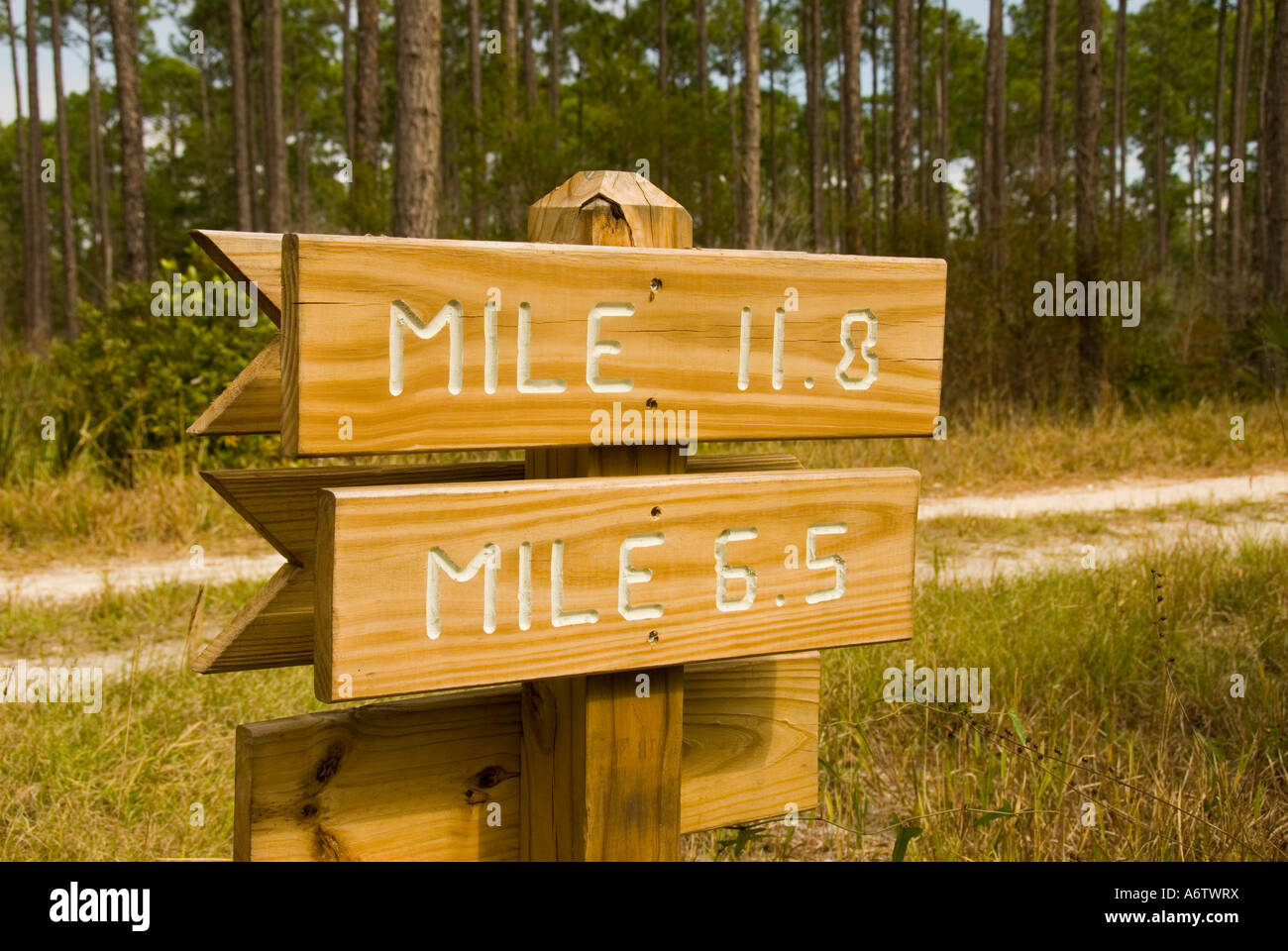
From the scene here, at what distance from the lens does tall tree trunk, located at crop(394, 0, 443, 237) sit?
8.93 meters

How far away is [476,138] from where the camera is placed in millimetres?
16484

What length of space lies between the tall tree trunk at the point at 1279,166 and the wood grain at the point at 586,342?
12.5 m

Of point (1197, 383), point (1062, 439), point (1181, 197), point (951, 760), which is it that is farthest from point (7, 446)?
point (1181, 197)

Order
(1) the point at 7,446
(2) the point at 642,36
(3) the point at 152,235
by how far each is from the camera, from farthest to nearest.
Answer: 1. (3) the point at 152,235
2. (2) the point at 642,36
3. (1) the point at 7,446

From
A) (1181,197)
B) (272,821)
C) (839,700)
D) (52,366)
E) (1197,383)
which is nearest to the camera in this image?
(272,821)

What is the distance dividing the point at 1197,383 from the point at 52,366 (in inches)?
447

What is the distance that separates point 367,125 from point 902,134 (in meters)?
7.92

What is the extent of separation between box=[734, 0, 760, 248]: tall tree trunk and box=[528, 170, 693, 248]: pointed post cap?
14.0 m

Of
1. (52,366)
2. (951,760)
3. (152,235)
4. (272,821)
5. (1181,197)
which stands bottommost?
(951,760)

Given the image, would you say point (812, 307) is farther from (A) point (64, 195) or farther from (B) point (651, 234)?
(A) point (64, 195)

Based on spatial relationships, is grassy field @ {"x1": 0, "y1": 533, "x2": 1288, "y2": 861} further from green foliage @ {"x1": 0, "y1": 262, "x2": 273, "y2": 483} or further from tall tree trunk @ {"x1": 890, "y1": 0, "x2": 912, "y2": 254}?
tall tree trunk @ {"x1": 890, "y1": 0, "x2": 912, "y2": 254}

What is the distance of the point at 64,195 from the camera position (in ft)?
92.0

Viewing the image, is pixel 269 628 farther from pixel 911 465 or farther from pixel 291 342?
pixel 911 465

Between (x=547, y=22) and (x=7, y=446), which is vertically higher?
(x=547, y=22)
